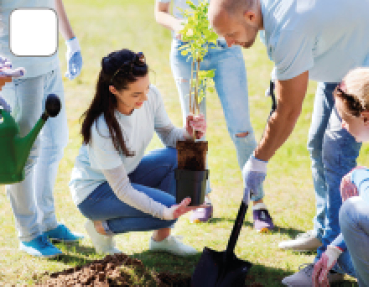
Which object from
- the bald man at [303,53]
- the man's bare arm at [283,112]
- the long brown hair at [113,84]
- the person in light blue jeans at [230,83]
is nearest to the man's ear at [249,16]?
the bald man at [303,53]

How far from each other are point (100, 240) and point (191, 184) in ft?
2.19

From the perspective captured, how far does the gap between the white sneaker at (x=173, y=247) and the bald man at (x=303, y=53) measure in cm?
62

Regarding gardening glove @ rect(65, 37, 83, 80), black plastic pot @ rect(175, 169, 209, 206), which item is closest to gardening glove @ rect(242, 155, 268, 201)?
black plastic pot @ rect(175, 169, 209, 206)

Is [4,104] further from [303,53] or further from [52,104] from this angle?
[303,53]

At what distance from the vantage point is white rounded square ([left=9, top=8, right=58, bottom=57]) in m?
2.55

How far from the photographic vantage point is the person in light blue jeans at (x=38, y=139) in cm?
286

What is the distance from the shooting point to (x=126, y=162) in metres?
2.91

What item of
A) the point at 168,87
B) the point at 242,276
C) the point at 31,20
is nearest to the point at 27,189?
the point at 31,20

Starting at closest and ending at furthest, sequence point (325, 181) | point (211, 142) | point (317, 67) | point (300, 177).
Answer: point (317, 67)
point (325, 181)
point (300, 177)
point (211, 142)

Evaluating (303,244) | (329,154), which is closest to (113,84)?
(329,154)

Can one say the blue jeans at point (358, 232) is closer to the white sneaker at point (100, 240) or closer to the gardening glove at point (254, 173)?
the gardening glove at point (254, 173)

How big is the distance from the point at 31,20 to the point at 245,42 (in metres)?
1.10

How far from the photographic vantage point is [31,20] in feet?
8.71

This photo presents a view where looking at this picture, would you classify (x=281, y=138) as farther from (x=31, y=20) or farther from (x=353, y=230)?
(x=31, y=20)
